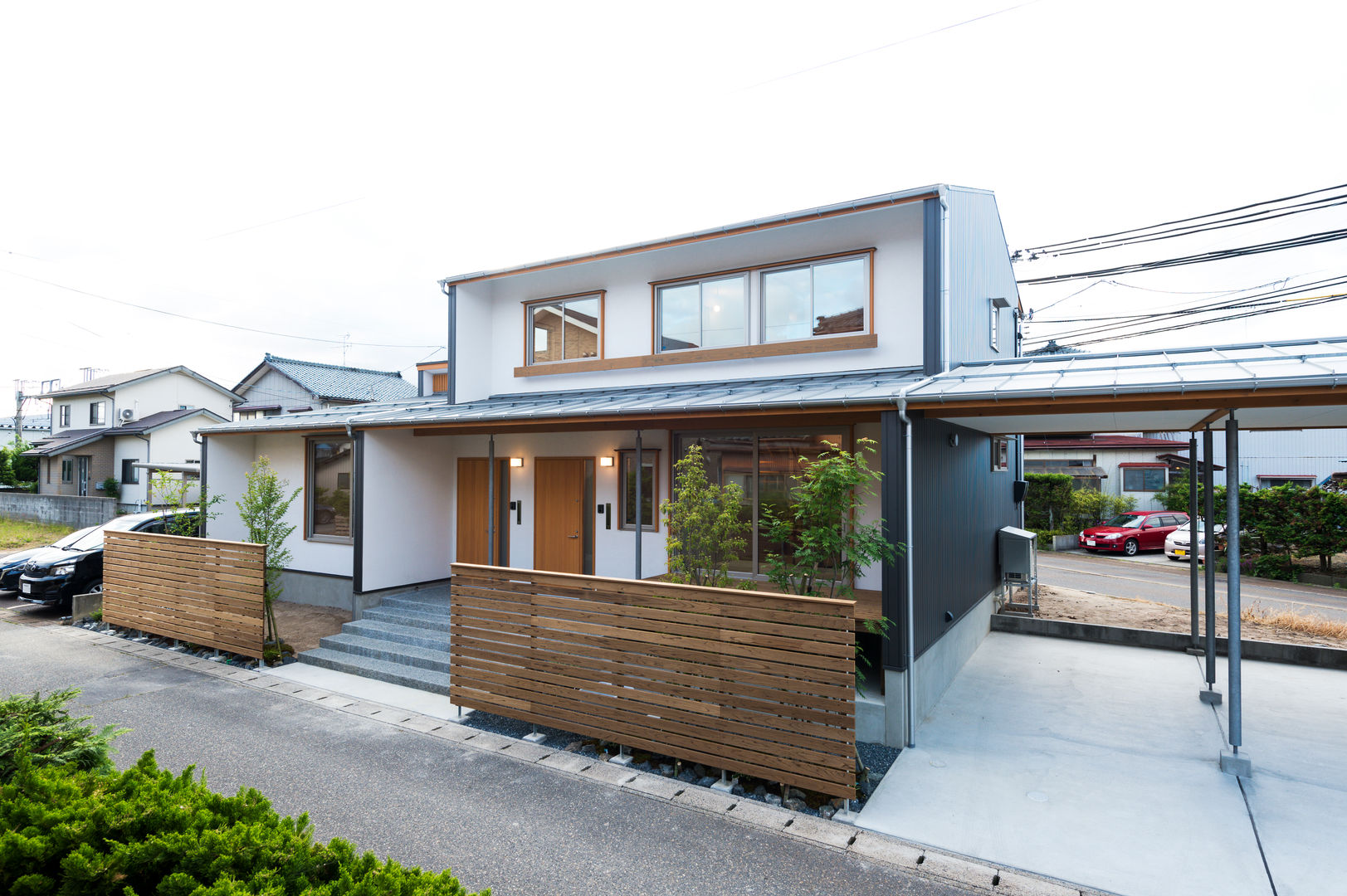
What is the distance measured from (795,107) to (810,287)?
4.30m

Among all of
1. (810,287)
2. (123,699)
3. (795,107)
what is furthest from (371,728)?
(795,107)

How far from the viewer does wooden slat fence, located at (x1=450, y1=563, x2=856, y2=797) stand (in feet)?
14.2

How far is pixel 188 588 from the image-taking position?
8102mm

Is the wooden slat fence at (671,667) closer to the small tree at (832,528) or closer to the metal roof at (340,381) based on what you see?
the small tree at (832,528)

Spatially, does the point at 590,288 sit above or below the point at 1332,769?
above

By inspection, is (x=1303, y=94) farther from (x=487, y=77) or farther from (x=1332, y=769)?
(x=487, y=77)

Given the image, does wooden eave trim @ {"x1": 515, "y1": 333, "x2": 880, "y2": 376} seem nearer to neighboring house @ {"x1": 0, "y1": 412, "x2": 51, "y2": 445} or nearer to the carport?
the carport

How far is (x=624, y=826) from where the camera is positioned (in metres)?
4.16

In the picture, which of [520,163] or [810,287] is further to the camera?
[520,163]

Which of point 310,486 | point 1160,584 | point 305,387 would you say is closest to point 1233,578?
point 1160,584

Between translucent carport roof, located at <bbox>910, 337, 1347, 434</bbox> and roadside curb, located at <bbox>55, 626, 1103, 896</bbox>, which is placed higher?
translucent carport roof, located at <bbox>910, 337, 1347, 434</bbox>

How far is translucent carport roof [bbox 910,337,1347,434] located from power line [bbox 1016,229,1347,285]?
6.48 meters

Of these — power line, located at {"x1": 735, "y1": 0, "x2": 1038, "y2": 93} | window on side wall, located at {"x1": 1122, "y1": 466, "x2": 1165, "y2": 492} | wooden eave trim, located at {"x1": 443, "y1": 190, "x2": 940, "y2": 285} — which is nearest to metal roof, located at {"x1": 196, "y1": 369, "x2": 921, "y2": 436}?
wooden eave trim, located at {"x1": 443, "y1": 190, "x2": 940, "y2": 285}

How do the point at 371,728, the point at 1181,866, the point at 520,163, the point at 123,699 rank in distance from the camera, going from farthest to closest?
the point at 520,163 < the point at 123,699 < the point at 371,728 < the point at 1181,866
